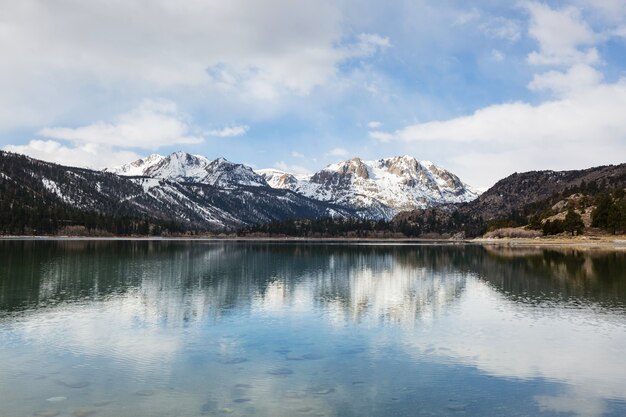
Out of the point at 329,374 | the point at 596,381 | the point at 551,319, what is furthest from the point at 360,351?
the point at 551,319

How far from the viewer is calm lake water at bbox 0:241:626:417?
24016 mm

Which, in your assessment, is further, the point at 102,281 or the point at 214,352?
the point at 102,281

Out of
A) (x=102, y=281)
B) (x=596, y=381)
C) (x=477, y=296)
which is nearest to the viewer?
(x=596, y=381)

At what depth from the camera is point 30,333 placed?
3756 centimetres

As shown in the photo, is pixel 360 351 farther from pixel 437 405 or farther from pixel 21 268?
pixel 21 268

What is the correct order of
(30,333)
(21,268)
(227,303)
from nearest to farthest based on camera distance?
1. (30,333)
2. (227,303)
3. (21,268)

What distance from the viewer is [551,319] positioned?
4584 centimetres

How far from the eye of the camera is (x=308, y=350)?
34438mm

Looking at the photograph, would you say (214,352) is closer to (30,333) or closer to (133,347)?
(133,347)

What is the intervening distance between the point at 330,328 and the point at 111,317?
1936cm

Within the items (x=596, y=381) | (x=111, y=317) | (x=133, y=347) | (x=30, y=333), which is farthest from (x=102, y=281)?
(x=596, y=381)

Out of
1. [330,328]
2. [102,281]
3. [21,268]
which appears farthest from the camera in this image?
[21,268]

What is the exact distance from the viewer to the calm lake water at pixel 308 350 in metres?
24.0

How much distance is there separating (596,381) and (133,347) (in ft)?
93.2
